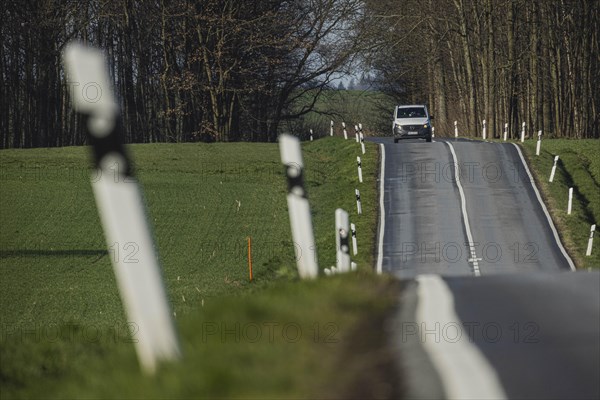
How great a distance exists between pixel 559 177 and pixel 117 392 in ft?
127

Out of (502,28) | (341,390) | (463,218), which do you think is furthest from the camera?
(502,28)

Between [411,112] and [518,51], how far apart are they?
22.0 m

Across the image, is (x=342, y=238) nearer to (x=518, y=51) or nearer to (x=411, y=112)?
(x=411, y=112)

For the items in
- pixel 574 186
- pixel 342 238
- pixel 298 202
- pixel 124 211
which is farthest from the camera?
pixel 574 186

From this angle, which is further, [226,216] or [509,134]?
[509,134]

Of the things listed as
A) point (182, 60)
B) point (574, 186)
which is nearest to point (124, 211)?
point (574, 186)

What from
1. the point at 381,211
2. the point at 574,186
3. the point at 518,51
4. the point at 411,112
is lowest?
the point at 381,211

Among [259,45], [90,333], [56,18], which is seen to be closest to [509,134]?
[259,45]

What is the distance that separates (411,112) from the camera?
53219 mm

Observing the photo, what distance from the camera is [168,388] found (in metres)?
4.38

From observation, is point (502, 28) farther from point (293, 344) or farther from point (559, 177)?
point (293, 344)

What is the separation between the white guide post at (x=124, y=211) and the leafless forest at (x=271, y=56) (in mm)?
55771

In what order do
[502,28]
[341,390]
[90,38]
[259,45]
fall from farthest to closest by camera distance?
[90,38] < [502,28] < [259,45] < [341,390]

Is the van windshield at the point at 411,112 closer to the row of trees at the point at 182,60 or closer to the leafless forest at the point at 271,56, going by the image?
the leafless forest at the point at 271,56
